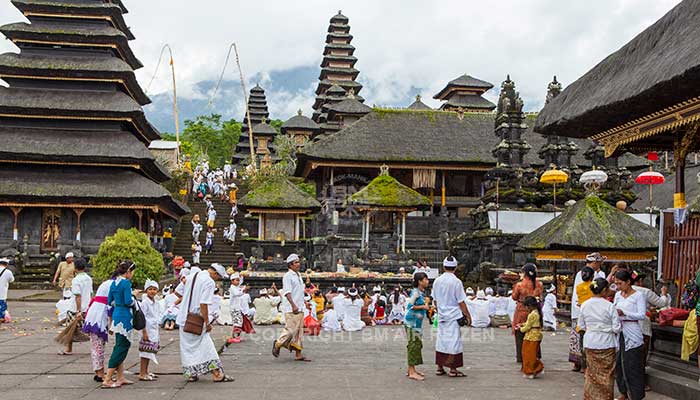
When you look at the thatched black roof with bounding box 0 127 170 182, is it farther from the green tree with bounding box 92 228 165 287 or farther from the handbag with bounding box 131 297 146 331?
the handbag with bounding box 131 297 146 331

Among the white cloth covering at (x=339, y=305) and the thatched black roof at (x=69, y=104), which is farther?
the thatched black roof at (x=69, y=104)

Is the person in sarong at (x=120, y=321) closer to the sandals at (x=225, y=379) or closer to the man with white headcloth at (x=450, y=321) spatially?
the sandals at (x=225, y=379)

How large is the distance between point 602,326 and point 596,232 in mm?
7689

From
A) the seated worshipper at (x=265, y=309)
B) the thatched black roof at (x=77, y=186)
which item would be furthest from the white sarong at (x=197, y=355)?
the thatched black roof at (x=77, y=186)

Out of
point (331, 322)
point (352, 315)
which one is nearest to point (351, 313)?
point (352, 315)

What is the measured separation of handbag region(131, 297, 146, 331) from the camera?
841 centimetres

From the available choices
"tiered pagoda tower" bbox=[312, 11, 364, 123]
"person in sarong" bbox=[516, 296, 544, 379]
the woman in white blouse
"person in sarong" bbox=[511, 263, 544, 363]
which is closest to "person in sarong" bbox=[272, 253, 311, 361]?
"person in sarong" bbox=[511, 263, 544, 363]

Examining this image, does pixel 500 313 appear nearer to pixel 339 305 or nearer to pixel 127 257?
pixel 339 305

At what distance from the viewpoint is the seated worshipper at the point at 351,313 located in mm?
16000

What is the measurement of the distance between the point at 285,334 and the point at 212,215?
83.6 ft

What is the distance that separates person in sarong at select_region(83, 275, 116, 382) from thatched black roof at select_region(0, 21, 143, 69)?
25.7 metres

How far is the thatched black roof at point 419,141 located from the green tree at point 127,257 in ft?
45.0

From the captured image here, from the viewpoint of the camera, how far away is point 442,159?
35438 millimetres

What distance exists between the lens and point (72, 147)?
29.2 meters
